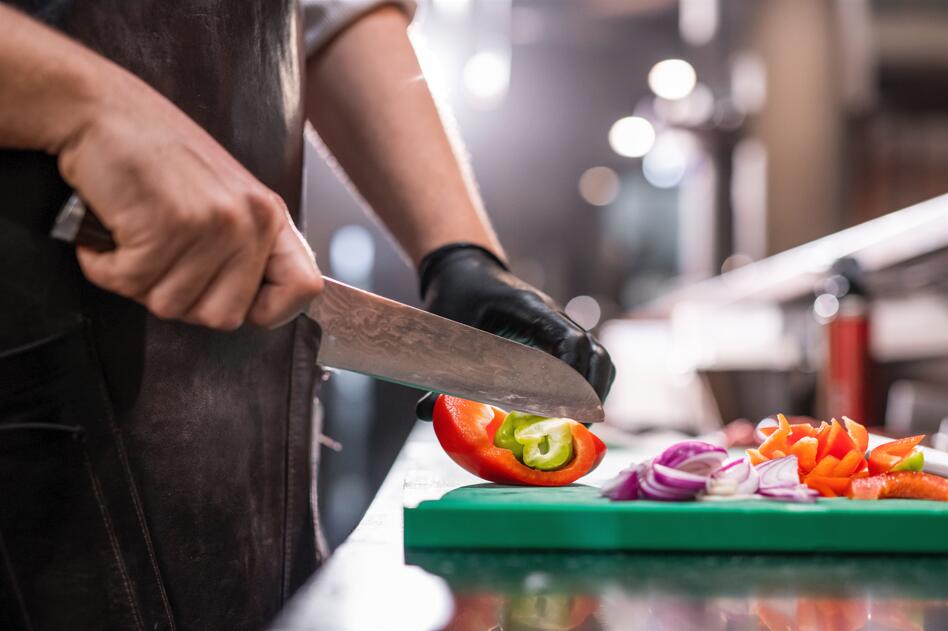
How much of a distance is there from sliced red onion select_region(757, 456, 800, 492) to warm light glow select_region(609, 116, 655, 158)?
11487 millimetres

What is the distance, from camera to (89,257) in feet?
1.95

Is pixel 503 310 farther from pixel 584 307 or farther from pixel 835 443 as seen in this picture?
pixel 584 307

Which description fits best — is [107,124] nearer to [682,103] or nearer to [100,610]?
[100,610]

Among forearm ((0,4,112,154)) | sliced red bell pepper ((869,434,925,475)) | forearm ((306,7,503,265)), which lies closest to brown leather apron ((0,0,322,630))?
forearm ((0,4,112,154))

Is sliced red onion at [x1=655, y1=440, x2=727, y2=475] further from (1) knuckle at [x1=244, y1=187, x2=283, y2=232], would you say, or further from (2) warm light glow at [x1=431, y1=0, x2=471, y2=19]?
(2) warm light glow at [x1=431, y1=0, x2=471, y2=19]

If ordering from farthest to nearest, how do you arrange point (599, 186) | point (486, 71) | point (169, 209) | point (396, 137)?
point (599, 186), point (486, 71), point (396, 137), point (169, 209)

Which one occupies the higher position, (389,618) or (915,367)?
(389,618)

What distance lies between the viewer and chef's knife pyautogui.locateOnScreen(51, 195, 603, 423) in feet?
2.49

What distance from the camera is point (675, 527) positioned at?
743 millimetres

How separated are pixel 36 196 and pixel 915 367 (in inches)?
113

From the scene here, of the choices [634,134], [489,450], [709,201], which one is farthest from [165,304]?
[634,134]

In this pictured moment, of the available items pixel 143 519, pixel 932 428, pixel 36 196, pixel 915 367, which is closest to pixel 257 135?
pixel 36 196

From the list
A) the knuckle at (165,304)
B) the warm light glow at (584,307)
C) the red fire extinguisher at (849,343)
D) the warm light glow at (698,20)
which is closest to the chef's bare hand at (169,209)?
the knuckle at (165,304)

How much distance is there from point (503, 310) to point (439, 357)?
0.14m
